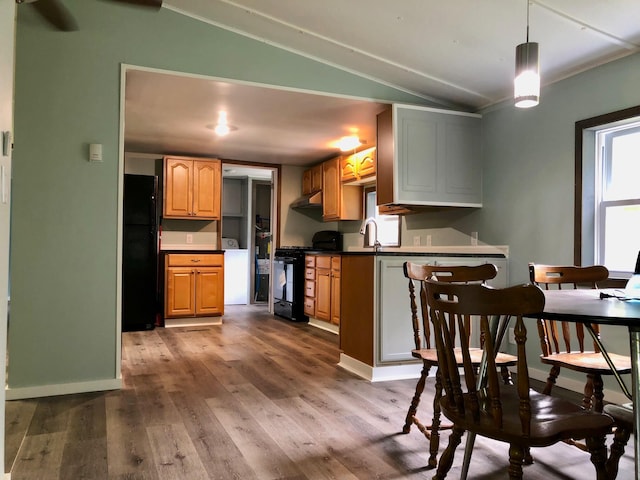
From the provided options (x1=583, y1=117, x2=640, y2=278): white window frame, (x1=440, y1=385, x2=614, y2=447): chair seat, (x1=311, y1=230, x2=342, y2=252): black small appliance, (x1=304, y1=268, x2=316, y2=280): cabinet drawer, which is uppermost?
(x1=583, y1=117, x2=640, y2=278): white window frame

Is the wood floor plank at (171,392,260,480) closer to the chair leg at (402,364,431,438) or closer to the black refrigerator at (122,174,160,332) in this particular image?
the chair leg at (402,364,431,438)

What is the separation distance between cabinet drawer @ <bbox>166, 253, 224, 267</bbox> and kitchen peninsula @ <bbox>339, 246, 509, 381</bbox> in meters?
2.67

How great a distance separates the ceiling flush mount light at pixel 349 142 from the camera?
5.16 m

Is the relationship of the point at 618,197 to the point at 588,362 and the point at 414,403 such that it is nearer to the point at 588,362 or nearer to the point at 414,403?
→ the point at 588,362

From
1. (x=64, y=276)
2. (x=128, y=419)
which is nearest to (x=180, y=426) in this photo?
(x=128, y=419)

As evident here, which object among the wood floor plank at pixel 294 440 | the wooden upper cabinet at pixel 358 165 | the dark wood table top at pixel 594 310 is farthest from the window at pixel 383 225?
the dark wood table top at pixel 594 310

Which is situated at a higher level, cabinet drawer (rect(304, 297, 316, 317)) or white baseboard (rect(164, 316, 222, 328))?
cabinet drawer (rect(304, 297, 316, 317))

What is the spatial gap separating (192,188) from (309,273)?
1.80 meters

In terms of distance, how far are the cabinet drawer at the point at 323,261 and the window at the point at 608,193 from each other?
111 inches

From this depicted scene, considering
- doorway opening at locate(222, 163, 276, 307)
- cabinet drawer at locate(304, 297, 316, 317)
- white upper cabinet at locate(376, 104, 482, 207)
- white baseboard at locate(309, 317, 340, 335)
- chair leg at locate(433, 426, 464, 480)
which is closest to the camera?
chair leg at locate(433, 426, 464, 480)

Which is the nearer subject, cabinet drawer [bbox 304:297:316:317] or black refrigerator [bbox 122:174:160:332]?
black refrigerator [bbox 122:174:160:332]

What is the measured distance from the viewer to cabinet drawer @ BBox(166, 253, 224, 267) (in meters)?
5.76

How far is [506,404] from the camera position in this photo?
160cm

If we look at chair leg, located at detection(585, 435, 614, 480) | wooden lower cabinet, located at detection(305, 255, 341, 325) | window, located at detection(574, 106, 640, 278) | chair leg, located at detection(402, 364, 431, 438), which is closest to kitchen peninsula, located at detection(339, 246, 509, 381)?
window, located at detection(574, 106, 640, 278)
